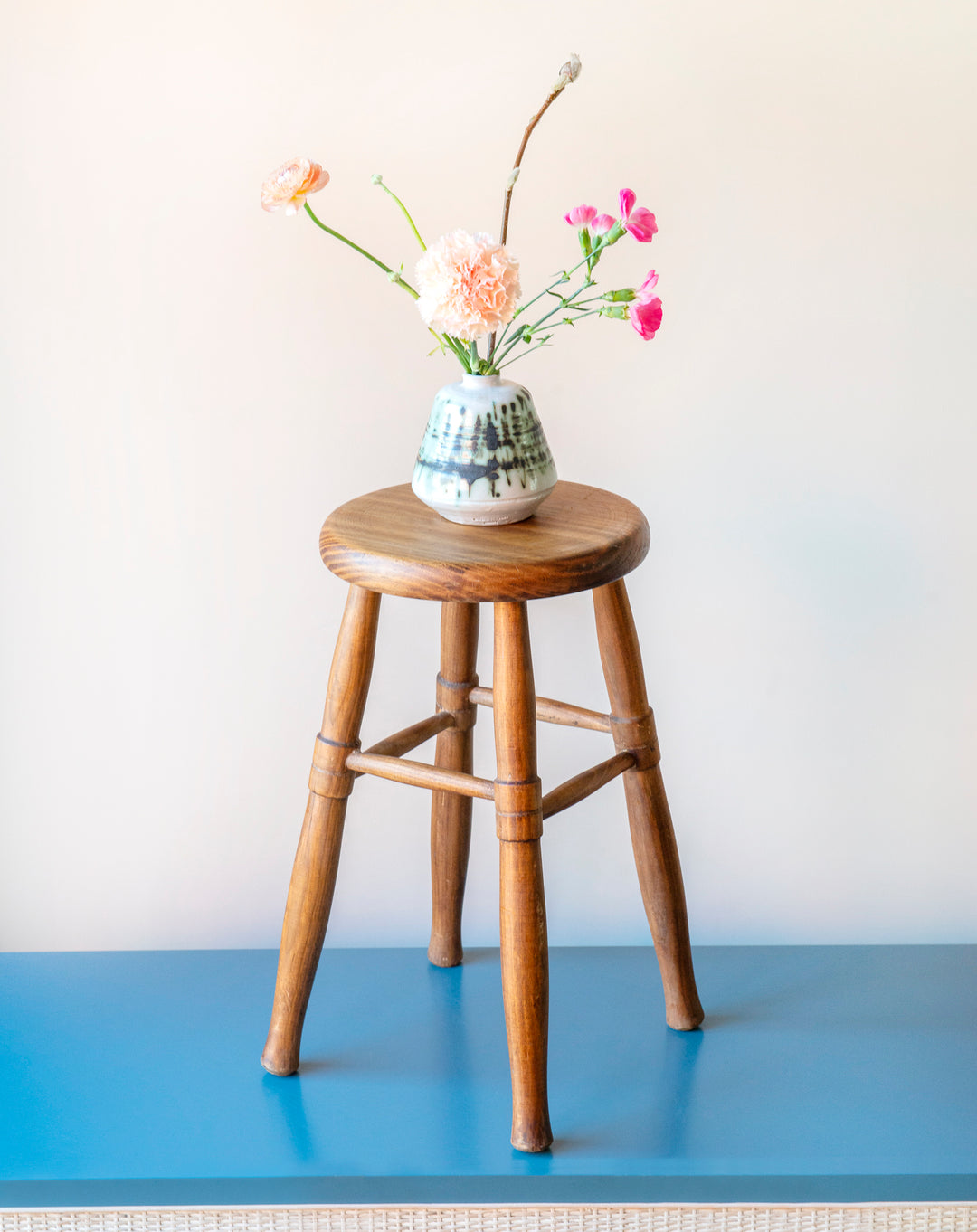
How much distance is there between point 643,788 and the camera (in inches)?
53.0

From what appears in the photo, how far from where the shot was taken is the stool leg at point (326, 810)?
1.26m

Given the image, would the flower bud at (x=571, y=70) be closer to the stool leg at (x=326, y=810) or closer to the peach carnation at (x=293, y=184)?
the peach carnation at (x=293, y=184)

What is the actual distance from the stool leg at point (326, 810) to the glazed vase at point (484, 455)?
0.46 feet

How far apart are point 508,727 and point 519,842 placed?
116 mm

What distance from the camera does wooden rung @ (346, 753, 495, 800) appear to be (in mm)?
1198

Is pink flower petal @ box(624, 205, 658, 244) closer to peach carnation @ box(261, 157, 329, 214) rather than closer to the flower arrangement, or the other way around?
the flower arrangement

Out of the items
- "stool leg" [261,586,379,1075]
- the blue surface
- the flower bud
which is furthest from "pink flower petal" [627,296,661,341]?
the blue surface

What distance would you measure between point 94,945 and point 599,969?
73 centimetres

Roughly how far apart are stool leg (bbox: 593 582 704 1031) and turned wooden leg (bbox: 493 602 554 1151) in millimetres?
160

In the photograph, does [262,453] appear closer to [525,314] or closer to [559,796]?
[525,314]

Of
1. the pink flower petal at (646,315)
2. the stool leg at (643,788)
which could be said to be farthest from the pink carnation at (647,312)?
the stool leg at (643,788)

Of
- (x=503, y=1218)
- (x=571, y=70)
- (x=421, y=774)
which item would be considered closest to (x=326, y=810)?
(x=421, y=774)

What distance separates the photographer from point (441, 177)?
1.45 meters

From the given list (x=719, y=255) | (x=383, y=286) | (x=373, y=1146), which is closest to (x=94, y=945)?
(x=373, y=1146)
